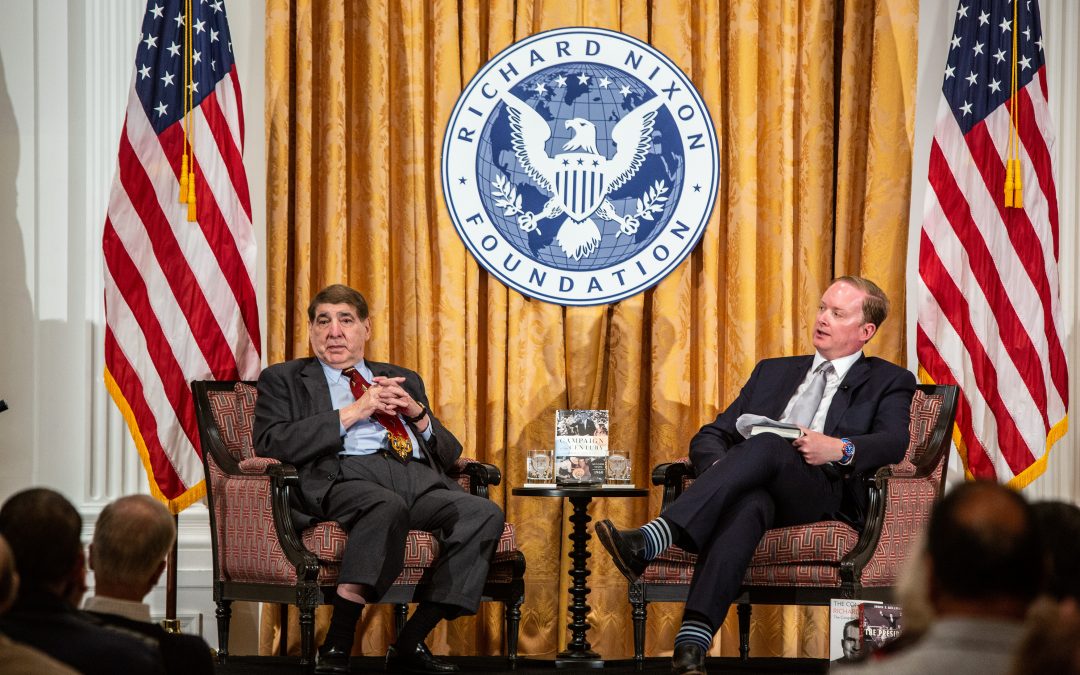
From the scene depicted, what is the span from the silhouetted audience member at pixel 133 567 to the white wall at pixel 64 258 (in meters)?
3.16

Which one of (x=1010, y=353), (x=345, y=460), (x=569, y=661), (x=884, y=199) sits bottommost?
(x=569, y=661)

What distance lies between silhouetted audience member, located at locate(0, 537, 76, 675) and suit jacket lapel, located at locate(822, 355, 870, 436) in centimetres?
320

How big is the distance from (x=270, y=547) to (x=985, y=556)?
9.78 ft

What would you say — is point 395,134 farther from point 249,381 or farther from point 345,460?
point 345,460

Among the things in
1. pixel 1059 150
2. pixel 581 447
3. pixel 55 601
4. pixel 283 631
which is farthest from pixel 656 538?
pixel 1059 150

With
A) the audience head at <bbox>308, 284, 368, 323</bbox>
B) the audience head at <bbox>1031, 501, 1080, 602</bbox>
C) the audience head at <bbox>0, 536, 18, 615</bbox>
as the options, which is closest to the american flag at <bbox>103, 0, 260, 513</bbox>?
the audience head at <bbox>308, 284, 368, 323</bbox>

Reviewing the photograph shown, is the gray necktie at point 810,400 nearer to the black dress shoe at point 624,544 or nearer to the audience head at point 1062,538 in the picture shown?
the black dress shoe at point 624,544

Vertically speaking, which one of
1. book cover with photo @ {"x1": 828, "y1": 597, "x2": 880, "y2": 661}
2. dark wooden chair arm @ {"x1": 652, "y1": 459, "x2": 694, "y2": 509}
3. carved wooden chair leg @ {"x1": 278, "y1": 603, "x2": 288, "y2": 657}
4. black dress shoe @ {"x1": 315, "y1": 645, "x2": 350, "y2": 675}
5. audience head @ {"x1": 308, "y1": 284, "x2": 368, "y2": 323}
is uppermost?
audience head @ {"x1": 308, "y1": 284, "x2": 368, "y2": 323}

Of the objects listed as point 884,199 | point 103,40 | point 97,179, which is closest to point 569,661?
point 884,199

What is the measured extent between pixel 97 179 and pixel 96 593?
11.3ft

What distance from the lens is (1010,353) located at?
4895 mm

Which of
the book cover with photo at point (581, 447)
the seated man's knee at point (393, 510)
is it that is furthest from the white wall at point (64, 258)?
the book cover with photo at point (581, 447)

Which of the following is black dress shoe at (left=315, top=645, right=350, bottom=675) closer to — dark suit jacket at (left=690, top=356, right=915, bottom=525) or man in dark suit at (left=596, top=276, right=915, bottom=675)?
man in dark suit at (left=596, top=276, right=915, bottom=675)

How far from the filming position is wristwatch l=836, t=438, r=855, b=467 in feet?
13.5
